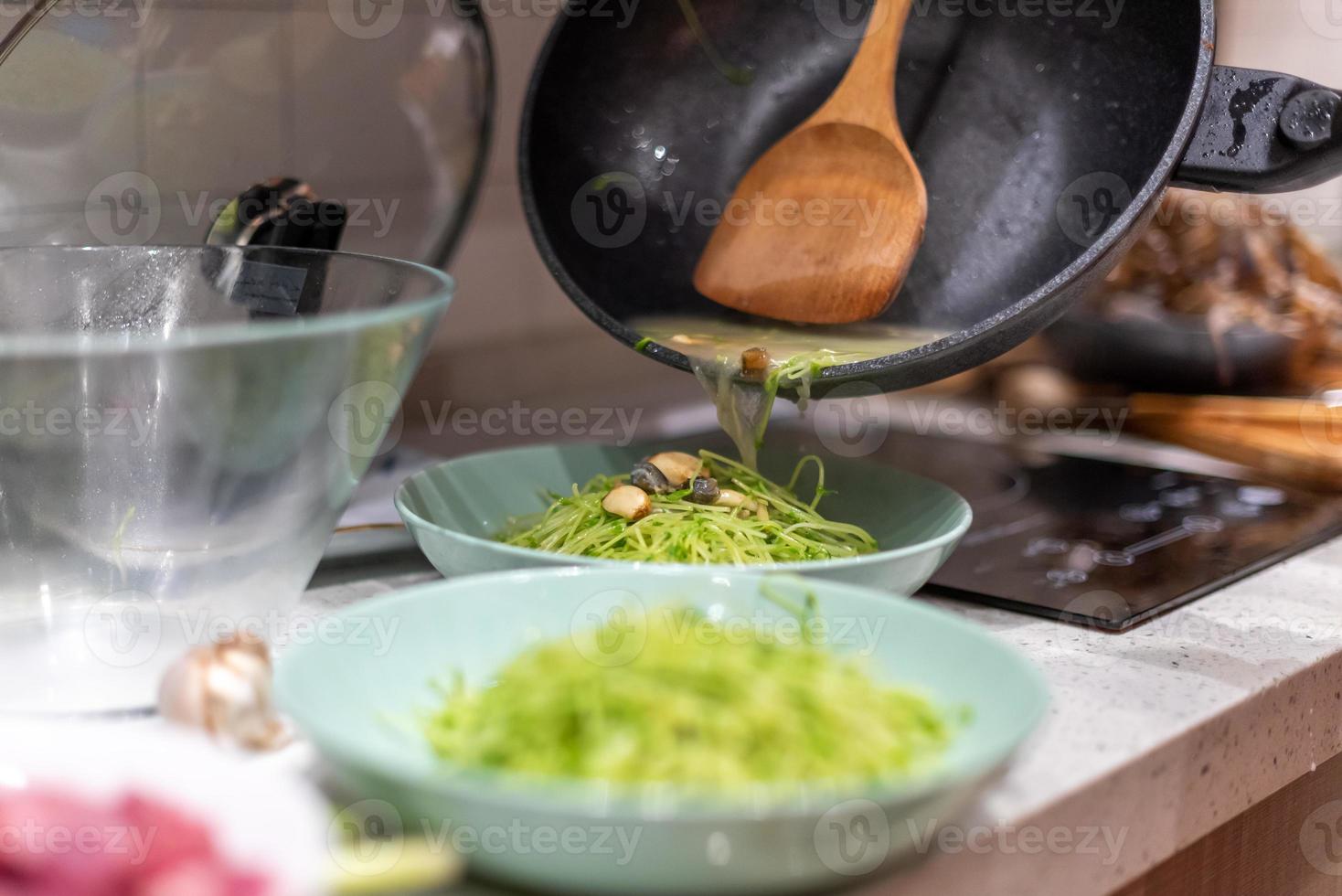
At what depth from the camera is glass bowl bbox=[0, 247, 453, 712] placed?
0.63 metres

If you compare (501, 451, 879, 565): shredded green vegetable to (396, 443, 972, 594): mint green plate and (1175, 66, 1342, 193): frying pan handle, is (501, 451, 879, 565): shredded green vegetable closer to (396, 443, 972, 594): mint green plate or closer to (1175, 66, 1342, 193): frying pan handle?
(396, 443, 972, 594): mint green plate

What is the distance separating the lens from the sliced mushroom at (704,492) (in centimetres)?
91

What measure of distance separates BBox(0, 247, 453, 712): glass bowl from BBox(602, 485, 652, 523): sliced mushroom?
197 mm

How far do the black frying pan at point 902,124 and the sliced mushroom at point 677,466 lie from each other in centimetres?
7

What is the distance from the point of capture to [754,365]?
3.03 ft

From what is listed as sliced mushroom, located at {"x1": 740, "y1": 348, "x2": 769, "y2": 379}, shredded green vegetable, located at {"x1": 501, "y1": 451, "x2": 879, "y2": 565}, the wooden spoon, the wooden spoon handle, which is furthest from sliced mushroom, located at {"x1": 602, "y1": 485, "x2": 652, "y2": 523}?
the wooden spoon handle

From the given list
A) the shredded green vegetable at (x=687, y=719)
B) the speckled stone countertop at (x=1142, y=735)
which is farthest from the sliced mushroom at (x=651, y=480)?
the shredded green vegetable at (x=687, y=719)

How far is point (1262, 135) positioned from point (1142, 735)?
387 mm

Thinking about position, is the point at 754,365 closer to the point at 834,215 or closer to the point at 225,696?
the point at 834,215

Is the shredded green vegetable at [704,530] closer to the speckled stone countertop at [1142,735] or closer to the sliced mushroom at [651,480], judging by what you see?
the sliced mushroom at [651,480]

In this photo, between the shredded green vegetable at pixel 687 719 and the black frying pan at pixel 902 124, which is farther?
the black frying pan at pixel 902 124

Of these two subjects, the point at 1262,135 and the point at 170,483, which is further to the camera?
the point at 1262,135

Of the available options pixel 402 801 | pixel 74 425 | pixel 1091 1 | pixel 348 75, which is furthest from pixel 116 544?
pixel 1091 1

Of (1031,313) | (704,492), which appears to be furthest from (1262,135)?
(704,492)
